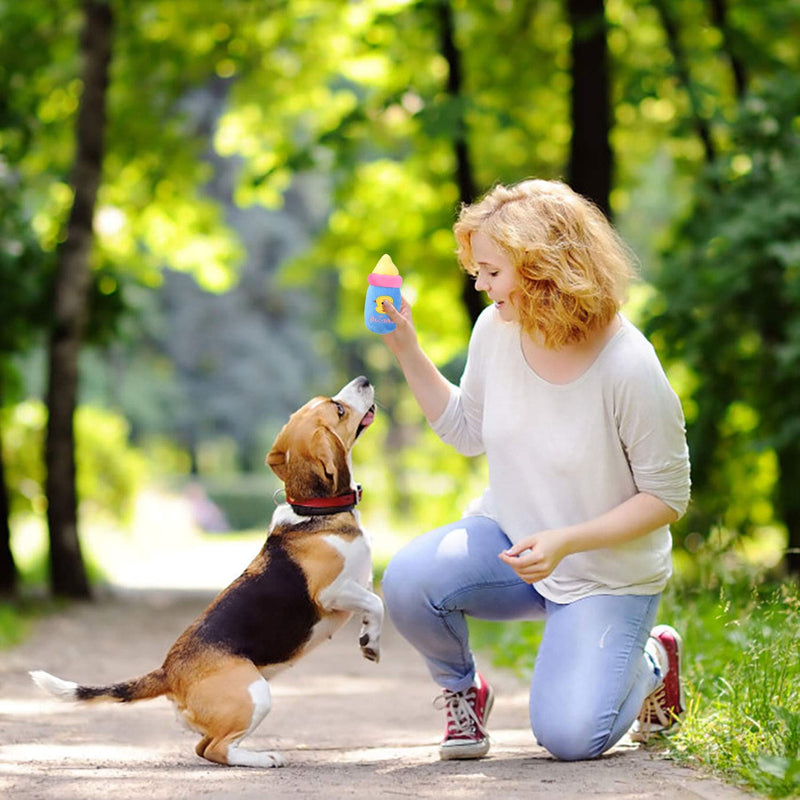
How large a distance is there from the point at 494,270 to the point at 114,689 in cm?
190

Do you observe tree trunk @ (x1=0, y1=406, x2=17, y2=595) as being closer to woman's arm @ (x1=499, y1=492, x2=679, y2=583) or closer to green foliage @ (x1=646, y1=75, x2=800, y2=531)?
green foliage @ (x1=646, y1=75, x2=800, y2=531)

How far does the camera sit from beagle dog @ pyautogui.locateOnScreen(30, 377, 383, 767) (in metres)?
4.08

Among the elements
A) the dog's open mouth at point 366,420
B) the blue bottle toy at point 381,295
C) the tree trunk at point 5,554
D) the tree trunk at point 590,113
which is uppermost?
the tree trunk at point 590,113

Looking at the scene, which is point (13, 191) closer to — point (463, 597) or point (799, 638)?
point (463, 597)

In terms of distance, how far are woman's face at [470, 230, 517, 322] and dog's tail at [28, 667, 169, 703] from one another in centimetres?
171

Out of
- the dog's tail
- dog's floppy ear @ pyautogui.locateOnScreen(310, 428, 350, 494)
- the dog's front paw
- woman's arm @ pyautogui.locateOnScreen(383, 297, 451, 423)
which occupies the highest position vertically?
woman's arm @ pyautogui.locateOnScreen(383, 297, 451, 423)

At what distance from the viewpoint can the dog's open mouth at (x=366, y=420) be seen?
4.75 metres

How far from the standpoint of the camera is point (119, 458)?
20.6 m

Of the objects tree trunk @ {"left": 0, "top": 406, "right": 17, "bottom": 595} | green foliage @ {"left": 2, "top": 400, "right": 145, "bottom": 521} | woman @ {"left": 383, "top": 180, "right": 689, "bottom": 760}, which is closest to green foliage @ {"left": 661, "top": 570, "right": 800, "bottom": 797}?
woman @ {"left": 383, "top": 180, "right": 689, "bottom": 760}

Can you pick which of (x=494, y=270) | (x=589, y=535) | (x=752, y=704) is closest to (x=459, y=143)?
(x=494, y=270)

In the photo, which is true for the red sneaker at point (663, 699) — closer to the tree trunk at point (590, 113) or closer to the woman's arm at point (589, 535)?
the woman's arm at point (589, 535)

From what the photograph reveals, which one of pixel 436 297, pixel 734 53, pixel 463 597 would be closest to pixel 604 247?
pixel 463 597

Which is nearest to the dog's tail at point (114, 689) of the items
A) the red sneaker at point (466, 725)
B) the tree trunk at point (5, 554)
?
the red sneaker at point (466, 725)

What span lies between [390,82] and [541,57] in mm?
1839
